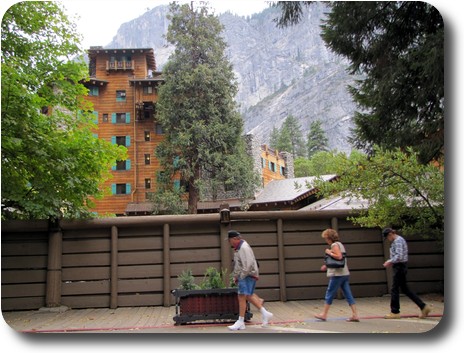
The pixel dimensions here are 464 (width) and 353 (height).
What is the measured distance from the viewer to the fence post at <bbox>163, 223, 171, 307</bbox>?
6727 mm

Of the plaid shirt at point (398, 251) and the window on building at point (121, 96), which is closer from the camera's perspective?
the plaid shirt at point (398, 251)

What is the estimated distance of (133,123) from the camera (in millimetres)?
24047

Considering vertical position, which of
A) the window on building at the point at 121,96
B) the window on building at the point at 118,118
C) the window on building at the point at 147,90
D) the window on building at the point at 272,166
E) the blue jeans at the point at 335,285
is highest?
the window on building at the point at 147,90

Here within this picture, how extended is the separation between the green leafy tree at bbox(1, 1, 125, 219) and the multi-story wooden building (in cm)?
1333

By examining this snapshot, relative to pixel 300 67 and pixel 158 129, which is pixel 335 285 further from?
pixel 158 129

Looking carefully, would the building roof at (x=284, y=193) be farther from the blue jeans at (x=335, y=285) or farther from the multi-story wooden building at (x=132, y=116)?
the multi-story wooden building at (x=132, y=116)

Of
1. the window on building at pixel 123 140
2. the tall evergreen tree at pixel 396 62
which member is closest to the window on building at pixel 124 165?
the window on building at pixel 123 140

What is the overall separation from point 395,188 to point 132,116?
2010cm

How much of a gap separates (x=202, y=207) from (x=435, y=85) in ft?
41.0

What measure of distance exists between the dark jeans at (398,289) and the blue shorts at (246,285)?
5.26 ft

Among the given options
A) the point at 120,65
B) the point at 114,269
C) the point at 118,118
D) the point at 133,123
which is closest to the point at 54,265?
the point at 114,269

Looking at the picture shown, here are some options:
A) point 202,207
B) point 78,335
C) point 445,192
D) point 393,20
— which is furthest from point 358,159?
point 202,207

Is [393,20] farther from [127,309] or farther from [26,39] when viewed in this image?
[127,309]

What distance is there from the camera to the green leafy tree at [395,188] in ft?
17.3
